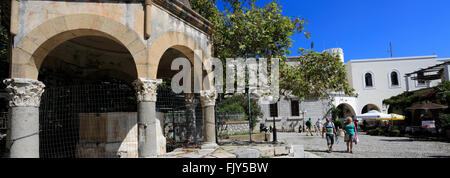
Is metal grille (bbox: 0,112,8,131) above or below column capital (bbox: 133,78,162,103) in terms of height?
below

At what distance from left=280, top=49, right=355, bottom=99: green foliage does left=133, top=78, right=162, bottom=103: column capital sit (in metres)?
5.24

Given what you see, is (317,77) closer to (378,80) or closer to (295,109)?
(295,109)

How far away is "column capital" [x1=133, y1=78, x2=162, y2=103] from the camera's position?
219 inches

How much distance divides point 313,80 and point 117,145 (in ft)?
22.8

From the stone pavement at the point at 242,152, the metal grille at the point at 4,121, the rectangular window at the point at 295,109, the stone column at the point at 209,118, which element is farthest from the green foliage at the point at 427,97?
the metal grille at the point at 4,121

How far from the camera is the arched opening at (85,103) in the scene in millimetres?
7348

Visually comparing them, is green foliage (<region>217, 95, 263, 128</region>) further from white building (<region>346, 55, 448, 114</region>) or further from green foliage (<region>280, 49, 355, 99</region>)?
white building (<region>346, 55, 448, 114</region>)

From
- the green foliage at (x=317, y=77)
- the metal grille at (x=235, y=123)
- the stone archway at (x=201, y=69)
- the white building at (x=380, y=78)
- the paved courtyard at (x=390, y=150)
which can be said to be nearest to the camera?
the stone archway at (x=201, y=69)

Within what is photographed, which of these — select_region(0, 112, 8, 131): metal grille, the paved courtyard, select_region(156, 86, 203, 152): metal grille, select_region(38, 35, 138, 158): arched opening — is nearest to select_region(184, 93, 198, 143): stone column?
select_region(156, 86, 203, 152): metal grille

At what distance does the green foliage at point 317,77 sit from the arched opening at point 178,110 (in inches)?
134

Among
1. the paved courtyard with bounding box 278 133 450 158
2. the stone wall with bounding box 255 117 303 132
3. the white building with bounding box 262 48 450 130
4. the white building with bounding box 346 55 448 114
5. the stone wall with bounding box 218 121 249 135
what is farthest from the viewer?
the white building with bounding box 346 55 448 114

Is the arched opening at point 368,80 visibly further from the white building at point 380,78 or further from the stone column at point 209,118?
the stone column at point 209,118

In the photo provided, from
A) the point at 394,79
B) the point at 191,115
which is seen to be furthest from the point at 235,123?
the point at 394,79

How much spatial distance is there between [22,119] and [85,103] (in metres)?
4.02
